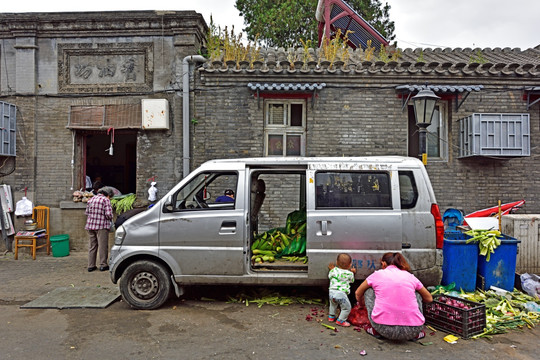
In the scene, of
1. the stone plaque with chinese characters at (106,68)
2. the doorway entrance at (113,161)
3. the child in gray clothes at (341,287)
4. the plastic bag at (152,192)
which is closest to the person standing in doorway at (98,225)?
the plastic bag at (152,192)

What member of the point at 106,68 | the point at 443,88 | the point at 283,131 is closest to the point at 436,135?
the point at 443,88

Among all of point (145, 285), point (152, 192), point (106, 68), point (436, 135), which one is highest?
point (106, 68)

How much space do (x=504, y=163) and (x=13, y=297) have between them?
1064 cm

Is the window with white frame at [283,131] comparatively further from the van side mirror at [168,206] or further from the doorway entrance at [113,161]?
the doorway entrance at [113,161]

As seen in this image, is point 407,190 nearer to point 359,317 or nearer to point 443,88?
point 359,317

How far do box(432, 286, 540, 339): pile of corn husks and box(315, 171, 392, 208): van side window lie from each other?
1.72 meters

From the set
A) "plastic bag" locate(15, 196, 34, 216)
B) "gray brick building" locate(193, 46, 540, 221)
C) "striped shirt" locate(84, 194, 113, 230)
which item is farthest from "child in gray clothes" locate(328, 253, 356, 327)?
"plastic bag" locate(15, 196, 34, 216)

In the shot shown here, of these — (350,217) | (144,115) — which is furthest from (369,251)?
(144,115)

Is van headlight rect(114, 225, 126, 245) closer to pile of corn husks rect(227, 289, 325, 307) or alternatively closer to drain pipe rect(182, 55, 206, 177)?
pile of corn husks rect(227, 289, 325, 307)

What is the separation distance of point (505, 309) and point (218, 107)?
7049mm

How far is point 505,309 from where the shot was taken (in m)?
5.35

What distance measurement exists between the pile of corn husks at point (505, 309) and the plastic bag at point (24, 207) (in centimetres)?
937

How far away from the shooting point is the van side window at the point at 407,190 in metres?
5.48

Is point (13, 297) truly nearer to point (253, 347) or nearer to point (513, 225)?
point (253, 347)
